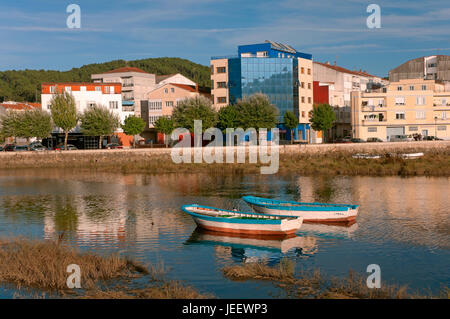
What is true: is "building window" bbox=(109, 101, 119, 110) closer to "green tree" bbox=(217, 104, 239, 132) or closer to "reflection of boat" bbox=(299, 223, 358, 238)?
"green tree" bbox=(217, 104, 239, 132)

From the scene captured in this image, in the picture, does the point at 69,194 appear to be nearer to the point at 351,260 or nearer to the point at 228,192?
the point at 228,192

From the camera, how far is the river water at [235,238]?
22.3m

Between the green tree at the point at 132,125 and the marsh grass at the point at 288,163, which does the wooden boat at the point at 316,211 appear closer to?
the marsh grass at the point at 288,163

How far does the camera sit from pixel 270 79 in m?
113

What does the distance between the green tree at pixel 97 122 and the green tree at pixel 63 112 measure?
2.35m

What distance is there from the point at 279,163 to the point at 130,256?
50.5 meters

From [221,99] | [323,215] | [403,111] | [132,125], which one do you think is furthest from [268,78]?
[323,215]

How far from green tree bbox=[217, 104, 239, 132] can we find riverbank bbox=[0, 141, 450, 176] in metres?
17.8

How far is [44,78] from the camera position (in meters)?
176

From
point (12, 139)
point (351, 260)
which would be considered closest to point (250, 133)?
point (12, 139)

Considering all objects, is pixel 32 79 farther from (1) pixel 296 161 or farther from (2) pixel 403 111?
(1) pixel 296 161

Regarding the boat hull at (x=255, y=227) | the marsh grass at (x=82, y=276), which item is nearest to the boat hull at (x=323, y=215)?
the boat hull at (x=255, y=227)

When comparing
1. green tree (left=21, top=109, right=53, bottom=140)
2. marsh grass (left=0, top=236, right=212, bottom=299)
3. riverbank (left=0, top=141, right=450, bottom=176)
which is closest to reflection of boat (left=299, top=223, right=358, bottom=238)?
marsh grass (left=0, top=236, right=212, bottom=299)

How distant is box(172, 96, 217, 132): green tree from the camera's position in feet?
323
